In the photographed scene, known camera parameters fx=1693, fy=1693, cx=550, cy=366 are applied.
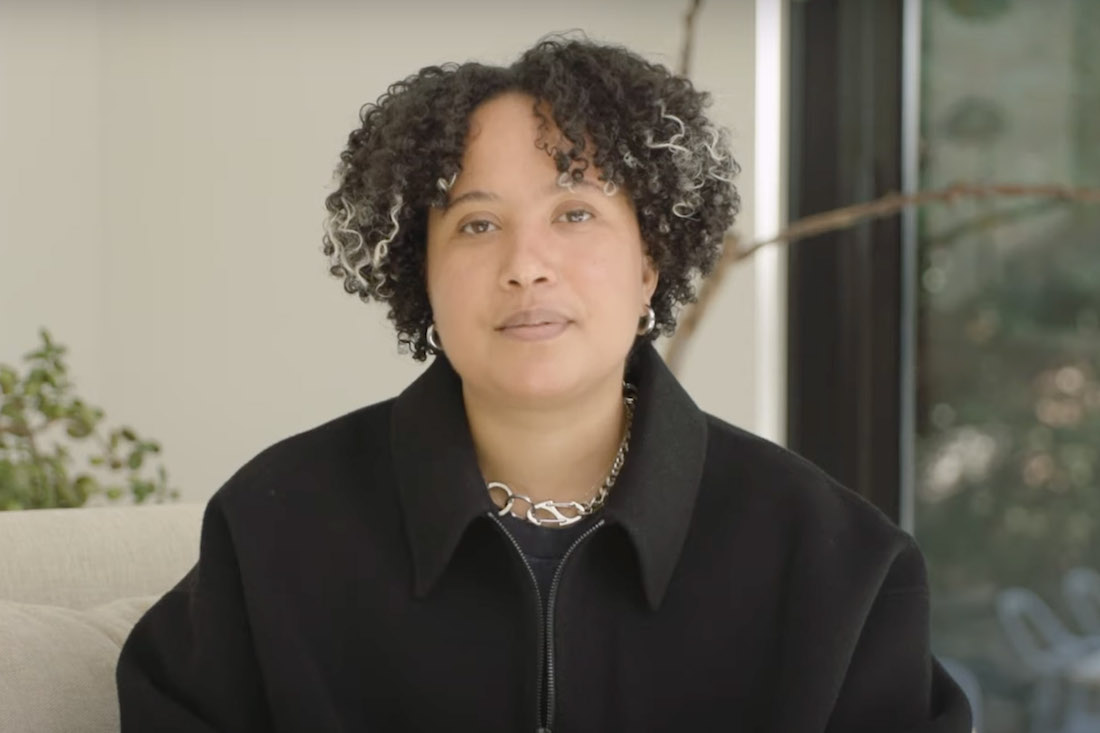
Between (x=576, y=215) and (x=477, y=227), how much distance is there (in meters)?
0.11

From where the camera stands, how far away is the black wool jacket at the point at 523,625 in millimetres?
1717

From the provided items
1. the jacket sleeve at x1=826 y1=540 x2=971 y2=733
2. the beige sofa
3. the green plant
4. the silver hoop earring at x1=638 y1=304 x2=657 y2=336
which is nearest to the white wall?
the green plant

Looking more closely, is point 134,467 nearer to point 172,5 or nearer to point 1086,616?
point 172,5

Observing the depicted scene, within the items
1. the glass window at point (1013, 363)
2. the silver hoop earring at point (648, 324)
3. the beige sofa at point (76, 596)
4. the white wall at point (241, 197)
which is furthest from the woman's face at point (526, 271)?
the glass window at point (1013, 363)

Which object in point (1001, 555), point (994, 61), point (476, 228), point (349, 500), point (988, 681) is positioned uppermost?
point (994, 61)

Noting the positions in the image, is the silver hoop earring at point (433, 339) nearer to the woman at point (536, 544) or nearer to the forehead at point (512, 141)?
the woman at point (536, 544)

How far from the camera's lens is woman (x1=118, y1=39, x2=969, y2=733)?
1722mm

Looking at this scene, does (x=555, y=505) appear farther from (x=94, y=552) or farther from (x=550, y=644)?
(x=94, y=552)

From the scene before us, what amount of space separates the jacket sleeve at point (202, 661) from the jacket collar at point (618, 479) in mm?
193

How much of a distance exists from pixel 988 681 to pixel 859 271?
38.8 inches

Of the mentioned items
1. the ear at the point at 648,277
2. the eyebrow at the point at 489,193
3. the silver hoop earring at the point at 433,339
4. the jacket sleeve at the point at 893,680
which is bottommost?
the jacket sleeve at the point at 893,680

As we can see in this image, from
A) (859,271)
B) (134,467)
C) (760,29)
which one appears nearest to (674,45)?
(760,29)

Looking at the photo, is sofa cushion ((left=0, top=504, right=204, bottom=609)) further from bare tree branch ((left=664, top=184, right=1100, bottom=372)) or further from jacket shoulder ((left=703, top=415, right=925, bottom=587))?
bare tree branch ((left=664, top=184, right=1100, bottom=372))

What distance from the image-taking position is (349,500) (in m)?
1.80
